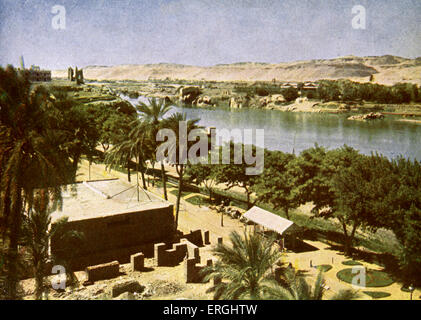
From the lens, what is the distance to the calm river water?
2434 inches

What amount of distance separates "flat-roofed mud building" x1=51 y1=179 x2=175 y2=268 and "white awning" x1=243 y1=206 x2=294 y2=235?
254 inches

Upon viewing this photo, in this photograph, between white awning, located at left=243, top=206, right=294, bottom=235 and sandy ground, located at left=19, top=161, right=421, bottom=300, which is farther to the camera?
white awning, located at left=243, top=206, right=294, bottom=235

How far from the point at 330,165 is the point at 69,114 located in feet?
77.3

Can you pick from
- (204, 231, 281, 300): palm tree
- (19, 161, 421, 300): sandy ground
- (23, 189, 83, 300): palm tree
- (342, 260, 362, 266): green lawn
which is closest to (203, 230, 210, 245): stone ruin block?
(19, 161, 421, 300): sandy ground

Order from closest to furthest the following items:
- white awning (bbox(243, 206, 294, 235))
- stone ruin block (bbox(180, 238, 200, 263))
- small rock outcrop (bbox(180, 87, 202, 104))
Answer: stone ruin block (bbox(180, 238, 200, 263)) → white awning (bbox(243, 206, 294, 235)) → small rock outcrop (bbox(180, 87, 202, 104))

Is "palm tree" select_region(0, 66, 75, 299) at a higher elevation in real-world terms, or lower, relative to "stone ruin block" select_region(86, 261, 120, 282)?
higher

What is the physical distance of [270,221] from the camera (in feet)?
78.5

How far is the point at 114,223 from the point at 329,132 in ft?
219

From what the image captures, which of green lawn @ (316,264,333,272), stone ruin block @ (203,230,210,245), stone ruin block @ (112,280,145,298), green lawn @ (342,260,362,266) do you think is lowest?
green lawn @ (342,260,362,266)

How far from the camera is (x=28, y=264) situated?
538 inches

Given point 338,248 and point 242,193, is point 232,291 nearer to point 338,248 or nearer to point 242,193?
point 338,248

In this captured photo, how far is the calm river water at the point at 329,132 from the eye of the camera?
203 feet

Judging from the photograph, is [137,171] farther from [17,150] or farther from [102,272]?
[17,150]

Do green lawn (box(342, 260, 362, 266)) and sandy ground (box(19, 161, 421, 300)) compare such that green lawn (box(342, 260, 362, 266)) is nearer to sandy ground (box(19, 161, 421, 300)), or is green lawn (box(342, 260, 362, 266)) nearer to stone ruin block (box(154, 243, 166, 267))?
sandy ground (box(19, 161, 421, 300))
